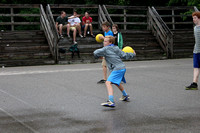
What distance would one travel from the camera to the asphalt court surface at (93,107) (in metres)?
5.75

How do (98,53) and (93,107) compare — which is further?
(98,53)

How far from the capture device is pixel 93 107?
7426mm

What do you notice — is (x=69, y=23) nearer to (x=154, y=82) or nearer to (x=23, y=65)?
(x=23, y=65)

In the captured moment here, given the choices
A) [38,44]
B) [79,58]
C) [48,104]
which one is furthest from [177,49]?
[48,104]

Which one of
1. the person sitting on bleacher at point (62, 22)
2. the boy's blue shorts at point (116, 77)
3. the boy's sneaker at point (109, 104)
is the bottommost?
the boy's sneaker at point (109, 104)

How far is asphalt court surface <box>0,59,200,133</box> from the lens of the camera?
575 cm

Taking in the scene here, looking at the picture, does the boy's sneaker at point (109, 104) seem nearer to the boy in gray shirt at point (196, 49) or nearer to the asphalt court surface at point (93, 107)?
the asphalt court surface at point (93, 107)

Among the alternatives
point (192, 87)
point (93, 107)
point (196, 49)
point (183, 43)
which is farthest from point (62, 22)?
point (93, 107)

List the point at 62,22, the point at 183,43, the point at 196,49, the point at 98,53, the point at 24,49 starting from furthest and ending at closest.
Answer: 1. the point at 183,43
2. the point at 62,22
3. the point at 24,49
4. the point at 196,49
5. the point at 98,53

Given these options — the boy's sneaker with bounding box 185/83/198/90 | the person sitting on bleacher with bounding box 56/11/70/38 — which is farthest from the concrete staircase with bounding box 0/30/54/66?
the boy's sneaker with bounding box 185/83/198/90

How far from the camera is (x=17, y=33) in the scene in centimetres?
2103

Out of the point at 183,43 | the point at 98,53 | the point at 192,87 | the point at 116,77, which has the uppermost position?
the point at 98,53

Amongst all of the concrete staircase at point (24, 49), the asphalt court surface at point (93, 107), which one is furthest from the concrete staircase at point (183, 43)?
the asphalt court surface at point (93, 107)

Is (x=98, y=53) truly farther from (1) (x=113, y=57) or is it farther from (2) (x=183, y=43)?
(2) (x=183, y=43)
